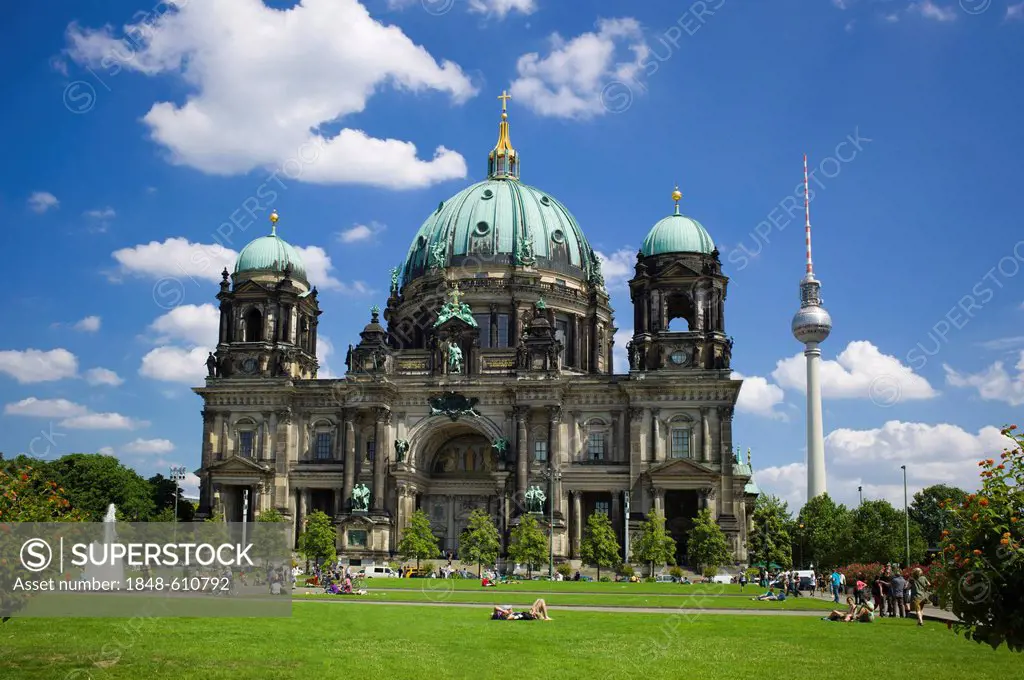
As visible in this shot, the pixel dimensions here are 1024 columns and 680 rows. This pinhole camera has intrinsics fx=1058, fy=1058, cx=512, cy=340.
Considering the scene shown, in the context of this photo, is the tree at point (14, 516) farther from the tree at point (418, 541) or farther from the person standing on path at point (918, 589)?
the tree at point (418, 541)

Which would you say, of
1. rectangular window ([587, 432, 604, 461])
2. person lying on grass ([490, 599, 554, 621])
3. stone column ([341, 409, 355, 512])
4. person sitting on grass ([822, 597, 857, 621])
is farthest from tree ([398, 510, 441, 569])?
person sitting on grass ([822, 597, 857, 621])

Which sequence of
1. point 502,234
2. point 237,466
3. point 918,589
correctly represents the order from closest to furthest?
1. point 918,589
2. point 237,466
3. point 502,234

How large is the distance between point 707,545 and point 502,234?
39762 mm

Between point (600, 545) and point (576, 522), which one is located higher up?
point (576, 522)

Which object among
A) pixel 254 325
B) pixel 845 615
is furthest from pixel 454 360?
pixel 845 615

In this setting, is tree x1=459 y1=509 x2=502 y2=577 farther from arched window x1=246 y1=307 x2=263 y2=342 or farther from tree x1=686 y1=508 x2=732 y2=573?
arched window x1=246 y1=307 x2=263 y2=342

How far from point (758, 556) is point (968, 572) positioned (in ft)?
260

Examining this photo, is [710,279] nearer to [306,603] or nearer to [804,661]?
[306,603]

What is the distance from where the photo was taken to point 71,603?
3788cm

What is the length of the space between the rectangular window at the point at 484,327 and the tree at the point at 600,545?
24796 mm

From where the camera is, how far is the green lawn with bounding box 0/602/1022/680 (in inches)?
898

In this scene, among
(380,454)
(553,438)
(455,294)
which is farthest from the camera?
(455,294)

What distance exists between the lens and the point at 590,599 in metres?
49.3

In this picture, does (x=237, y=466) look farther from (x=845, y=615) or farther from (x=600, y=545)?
(x=845, y=615)
